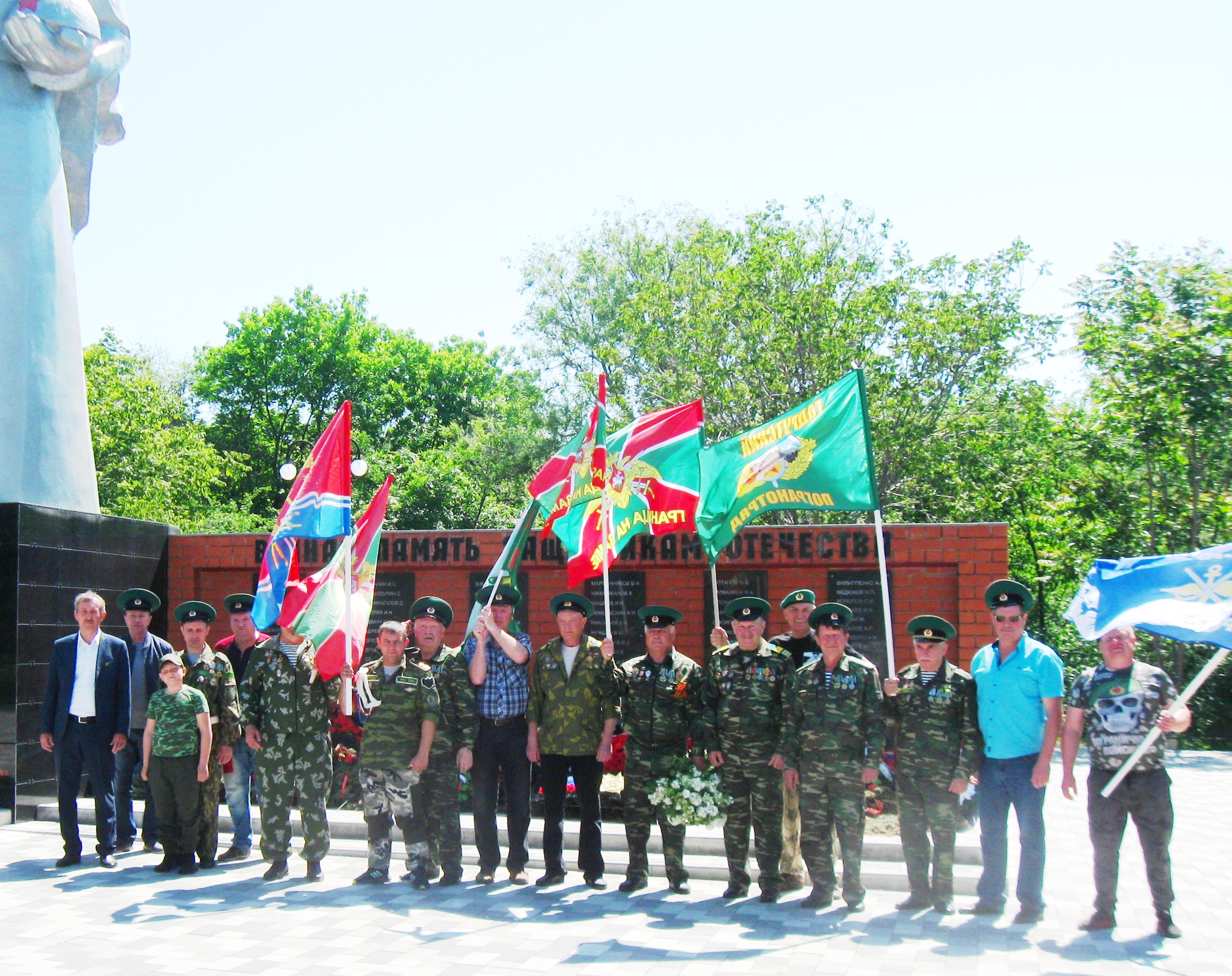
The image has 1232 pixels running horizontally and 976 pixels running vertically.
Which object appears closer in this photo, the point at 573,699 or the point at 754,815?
the point at 754,815

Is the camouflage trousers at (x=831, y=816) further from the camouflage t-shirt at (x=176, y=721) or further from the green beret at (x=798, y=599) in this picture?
the camouflage t-shirt at (x=176, y=721)

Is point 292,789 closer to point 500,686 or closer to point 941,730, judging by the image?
point 500,686

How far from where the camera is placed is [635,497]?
717 cm

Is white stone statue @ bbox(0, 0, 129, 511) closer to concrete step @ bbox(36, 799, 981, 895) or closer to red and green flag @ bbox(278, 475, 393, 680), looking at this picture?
concrete step @ bbox(36, 799, 981, 895)

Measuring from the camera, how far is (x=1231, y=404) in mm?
13156

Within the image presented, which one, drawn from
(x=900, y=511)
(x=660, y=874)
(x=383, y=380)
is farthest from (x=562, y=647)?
(x=383, y=380)

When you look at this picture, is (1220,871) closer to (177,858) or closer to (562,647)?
(562,647)

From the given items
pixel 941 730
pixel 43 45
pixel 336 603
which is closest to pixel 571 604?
pixel 336 603

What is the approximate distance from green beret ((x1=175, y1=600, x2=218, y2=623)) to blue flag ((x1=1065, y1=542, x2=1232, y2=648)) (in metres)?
5.55

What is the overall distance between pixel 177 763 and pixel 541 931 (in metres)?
2.88

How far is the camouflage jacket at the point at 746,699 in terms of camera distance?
642 cm

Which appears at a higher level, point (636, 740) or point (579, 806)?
point (636, 740)

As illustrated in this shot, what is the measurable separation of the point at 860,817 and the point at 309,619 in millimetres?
3560

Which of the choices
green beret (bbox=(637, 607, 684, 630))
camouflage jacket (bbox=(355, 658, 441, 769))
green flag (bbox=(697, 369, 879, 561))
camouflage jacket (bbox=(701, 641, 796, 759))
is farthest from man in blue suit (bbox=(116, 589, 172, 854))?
green flag (bbox=(697, 369, 879, 561))
